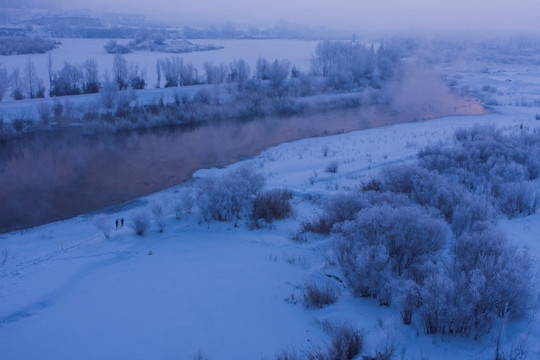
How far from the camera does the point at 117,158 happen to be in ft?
46.6

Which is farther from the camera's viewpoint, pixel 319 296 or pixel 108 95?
pixel 108 95

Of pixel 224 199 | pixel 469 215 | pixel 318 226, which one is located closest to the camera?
pixel 469 215

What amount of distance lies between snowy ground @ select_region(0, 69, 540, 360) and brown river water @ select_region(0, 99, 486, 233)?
9.52ft

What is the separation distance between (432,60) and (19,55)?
4569 centimetres

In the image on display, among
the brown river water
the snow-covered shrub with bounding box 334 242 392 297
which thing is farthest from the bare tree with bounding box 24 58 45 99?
the snow-covered shrub with bounding box 334 242 392 297

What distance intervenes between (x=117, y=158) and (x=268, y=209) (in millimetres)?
9209

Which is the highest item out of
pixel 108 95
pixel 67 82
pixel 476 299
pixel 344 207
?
pixel 67 82

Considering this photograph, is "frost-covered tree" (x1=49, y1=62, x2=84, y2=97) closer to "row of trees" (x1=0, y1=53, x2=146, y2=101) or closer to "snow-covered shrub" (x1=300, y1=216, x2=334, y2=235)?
"row of trees" (x1=0, y1=53, x2=146, y2=101)

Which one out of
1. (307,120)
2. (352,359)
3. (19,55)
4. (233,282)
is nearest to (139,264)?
(233,282)

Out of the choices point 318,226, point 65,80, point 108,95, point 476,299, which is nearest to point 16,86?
point 65,80

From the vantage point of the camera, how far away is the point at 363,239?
15.0ft

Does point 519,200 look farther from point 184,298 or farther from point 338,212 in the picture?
point 184,298

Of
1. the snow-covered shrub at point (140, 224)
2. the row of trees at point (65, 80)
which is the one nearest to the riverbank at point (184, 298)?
the snow-covered shrub at point (140, 224)

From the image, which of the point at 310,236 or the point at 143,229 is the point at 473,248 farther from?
the point at 143,229
